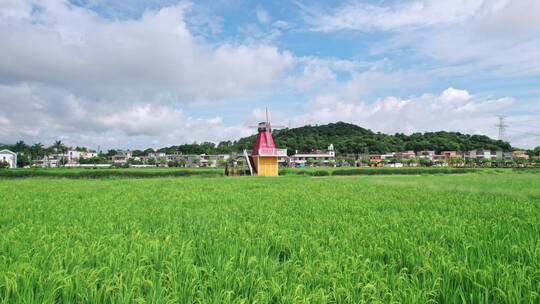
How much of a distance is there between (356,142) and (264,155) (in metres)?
109

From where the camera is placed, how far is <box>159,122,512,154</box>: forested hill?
134 meters

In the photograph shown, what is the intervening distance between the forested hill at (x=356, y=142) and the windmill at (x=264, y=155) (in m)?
84.5

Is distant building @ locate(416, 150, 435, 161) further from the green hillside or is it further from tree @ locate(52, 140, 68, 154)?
tree @ locate(52, 140, 68, 154)

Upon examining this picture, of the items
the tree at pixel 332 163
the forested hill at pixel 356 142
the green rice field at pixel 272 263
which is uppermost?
the forested hill at pixel 356 142

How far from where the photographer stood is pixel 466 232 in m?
5.66

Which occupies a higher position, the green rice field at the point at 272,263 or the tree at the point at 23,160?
Answer: the tree at the point at 23,160

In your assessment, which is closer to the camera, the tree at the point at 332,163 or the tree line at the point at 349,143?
the tree at the point at 332,163

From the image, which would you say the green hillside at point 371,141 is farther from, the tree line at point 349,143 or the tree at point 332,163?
the tree at point 332,163

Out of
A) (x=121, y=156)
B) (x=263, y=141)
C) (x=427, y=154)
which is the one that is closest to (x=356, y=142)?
(x=427, y=154)

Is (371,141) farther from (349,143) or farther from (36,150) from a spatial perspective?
(36,150)

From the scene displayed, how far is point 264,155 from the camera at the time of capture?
35.7m

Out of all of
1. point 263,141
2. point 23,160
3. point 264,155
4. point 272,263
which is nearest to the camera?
point 272,263

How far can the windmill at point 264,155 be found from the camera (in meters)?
35.9

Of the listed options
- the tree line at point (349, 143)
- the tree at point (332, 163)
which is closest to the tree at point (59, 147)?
the tree line at point (349, 143)
